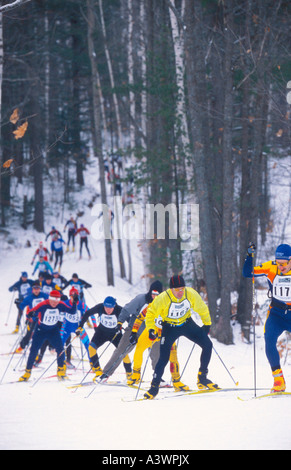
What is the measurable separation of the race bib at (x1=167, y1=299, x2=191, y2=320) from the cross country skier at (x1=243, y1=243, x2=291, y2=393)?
1222 millimetres

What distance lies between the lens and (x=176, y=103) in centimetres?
1861

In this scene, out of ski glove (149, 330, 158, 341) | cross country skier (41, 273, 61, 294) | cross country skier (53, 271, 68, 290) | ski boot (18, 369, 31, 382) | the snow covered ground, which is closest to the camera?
the snow covered ground

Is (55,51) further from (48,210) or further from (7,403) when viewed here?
(7,403)

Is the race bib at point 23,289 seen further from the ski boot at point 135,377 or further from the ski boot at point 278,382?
the ski boot at point 278,382

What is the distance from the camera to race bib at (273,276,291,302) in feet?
26.6

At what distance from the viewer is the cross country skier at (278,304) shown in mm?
8094

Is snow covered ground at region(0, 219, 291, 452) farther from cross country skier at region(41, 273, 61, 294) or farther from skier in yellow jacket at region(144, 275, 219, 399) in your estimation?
cross country skier at region(41, 273, 61, 294)

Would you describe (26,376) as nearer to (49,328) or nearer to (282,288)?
(49,328)

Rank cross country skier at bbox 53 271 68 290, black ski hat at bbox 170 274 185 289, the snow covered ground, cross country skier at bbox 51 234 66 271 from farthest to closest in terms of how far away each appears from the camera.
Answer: cross country skier at bbox 51 234 66 271 < cross country skier at bbox 53 271 68 290 < black ski hat at bbox 170 274 185 289 < the snow covered ground

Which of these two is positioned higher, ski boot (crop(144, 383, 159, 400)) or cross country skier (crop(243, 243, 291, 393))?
cross country skier (crop(243, 243, 291, 393))

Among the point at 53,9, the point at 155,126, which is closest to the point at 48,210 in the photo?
the point at 53,9

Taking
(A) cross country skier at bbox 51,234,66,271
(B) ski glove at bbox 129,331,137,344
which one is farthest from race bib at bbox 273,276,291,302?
(A) cross country skier at bbox 51,234,66,271

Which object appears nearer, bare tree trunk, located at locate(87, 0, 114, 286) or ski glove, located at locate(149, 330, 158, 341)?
ski glove, located at locate(149, 330, 158, 341)

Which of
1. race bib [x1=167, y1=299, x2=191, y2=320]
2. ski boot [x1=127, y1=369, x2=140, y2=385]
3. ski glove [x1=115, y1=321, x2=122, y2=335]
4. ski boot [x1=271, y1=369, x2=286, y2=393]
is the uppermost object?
race bib [x1=167, y1=299, x2=191, y2=320]
